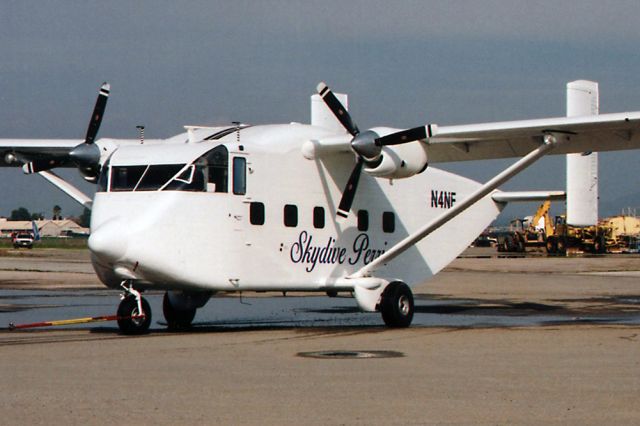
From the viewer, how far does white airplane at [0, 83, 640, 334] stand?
17422 millimetres

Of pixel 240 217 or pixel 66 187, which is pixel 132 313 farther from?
pixel 66 187

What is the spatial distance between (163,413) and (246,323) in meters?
12.0

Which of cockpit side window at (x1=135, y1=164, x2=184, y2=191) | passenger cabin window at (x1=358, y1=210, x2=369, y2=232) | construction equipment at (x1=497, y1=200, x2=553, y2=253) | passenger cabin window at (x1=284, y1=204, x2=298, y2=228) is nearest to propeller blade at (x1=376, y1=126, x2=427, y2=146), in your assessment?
passenger cabin window at (x1=284, y1=204, x2=298, y2=228)

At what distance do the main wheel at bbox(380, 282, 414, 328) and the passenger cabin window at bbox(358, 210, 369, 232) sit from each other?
5.43ft

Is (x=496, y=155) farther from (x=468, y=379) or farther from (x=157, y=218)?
(x=468, y=379)

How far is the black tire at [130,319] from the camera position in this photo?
1730 centimetres

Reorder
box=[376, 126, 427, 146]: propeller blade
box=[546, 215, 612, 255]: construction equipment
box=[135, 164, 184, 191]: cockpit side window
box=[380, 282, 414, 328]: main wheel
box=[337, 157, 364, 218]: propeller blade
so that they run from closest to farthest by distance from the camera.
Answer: box=[135, 164, 184, 191]: cockpit side window → box=[376, 126, 427, 146]: propeller blade → box=[380, 282, 414, 328]: main wheel → box=[337, 157, 364, 218]: propeller blade → box=[546, 215, 612, 255]: construction equipment

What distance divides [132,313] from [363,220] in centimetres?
580

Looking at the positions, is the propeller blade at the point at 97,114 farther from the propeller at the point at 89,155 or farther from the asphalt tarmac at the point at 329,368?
the asphalt tarmac at the point at 329,368

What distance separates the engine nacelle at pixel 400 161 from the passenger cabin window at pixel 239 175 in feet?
7.85

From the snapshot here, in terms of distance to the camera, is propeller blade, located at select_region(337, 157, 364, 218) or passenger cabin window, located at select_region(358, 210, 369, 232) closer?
propeller blade, located at select_region(337, 157, 364, 218)

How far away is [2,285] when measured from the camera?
3638cm

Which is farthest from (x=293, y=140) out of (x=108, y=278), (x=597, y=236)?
(x=597, y=236)

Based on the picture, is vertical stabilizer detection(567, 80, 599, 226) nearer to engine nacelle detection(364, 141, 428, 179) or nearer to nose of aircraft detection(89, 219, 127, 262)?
engine nacelle detection(364, 141, 428, 179)
